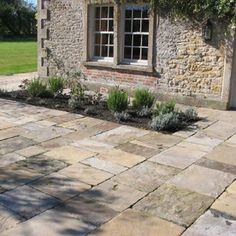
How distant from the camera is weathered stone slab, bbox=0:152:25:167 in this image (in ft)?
18.4

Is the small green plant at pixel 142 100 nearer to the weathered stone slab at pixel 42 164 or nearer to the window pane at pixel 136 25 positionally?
the window pane at pixel 136 25

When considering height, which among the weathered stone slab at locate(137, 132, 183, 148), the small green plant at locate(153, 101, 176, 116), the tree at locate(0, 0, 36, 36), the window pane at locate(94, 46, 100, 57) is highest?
the tree at locate(0, 0, 36, 36)

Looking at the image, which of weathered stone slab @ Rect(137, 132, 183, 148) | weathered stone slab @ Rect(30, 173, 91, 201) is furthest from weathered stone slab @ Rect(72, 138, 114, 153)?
weathered stone slab @ Rect(30, 173, 91, 201)

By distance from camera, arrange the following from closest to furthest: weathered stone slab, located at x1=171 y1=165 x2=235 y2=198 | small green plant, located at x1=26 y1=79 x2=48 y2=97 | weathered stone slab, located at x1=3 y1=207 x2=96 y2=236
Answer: weathered stone slab, located at x1=3 y1=207 x2=96 y2=236, weathered stone slab, located at x1=171 y1=165 x2=235 y2=198, small green plant, located at x1=26 y1=79 x2=48 y2=97

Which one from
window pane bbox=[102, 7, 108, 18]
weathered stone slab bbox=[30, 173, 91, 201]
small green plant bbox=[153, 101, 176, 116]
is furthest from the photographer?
window pane bbox=[102, 7, 108, 18]

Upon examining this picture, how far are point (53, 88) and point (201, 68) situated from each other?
391cm

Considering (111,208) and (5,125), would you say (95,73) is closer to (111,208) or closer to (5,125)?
(5,125)

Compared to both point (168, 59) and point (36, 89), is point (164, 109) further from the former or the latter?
point (36, 89)

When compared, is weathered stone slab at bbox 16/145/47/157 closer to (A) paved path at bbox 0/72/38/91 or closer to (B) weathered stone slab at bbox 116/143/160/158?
(B) weathered stone slab at bbox 116/143/160/158

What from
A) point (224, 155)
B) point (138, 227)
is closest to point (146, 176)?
point (138, 227)

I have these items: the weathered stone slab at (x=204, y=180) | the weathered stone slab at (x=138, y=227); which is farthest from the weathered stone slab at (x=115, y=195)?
the weathered stone slab at (x=204, y=180)

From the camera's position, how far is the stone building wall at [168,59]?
9367 mm

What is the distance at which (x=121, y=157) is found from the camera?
600 cm

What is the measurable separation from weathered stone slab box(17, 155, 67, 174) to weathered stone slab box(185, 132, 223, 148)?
8.17ft
